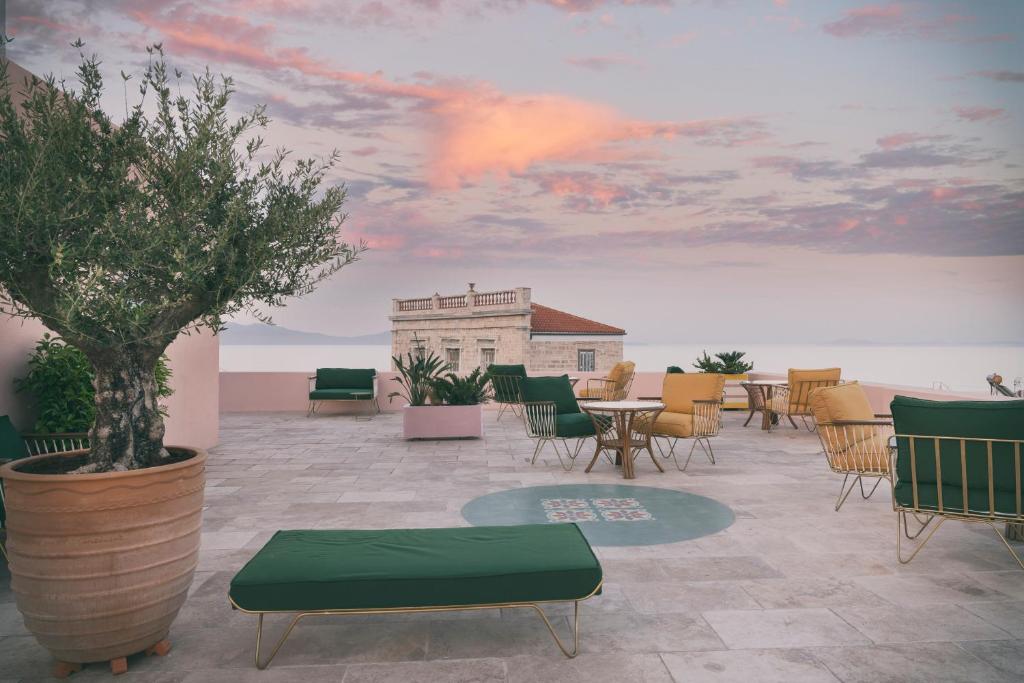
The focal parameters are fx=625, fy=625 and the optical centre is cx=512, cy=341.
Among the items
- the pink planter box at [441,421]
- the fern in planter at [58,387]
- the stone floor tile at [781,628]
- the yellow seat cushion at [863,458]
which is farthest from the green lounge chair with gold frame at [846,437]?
the fern in planter at [58,387]

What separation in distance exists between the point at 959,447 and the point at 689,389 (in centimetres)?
347

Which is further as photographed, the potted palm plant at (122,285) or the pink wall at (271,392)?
the pink wall at (271,392)

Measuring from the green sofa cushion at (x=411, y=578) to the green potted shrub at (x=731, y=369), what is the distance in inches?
388

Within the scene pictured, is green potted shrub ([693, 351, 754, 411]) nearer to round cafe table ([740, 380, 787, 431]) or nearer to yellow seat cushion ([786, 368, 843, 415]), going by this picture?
round cafe table ([740, 380, 787, 431])

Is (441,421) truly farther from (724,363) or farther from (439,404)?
(724,363)

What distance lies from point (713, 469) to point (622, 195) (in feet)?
80.0

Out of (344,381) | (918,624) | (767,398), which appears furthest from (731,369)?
(918,624)

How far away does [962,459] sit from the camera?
3.06m

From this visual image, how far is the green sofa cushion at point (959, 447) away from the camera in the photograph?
3.08 meters

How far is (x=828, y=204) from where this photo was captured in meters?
26.3

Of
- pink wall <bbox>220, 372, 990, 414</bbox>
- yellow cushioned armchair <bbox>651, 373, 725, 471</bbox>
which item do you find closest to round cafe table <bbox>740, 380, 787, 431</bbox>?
yellow cushioned armchair <bbox>651, 373, 725, 471</bbox>

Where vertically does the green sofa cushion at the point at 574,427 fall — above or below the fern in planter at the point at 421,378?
below

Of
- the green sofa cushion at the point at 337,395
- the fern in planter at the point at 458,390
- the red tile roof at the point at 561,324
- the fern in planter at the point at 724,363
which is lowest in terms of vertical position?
the green sofa cushion at the point at 337,395

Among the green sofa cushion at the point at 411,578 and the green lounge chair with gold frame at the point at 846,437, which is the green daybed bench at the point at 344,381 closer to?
the green lounge chair with gold frame at the point at 846,437
